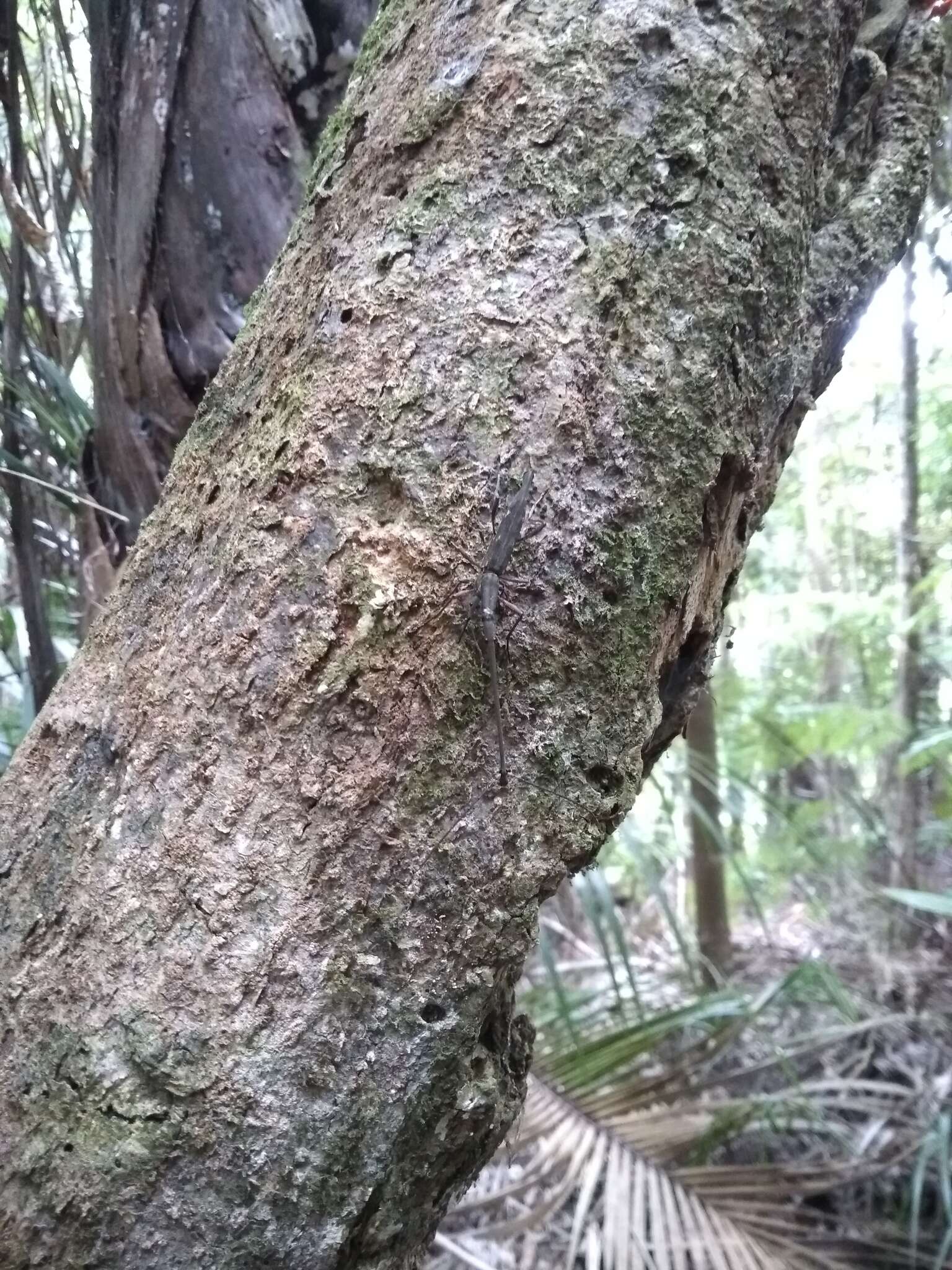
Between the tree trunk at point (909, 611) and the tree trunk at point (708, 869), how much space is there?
87 centimetres

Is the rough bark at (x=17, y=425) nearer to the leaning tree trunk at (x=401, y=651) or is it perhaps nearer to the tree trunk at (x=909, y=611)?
the leaning tree trunk at (x=401, y=651)

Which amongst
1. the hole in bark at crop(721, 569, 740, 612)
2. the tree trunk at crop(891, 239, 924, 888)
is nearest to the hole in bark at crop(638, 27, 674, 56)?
the hole in bark at crop(721, 569, 740, 612)

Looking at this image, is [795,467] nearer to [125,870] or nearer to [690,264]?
[690,264]

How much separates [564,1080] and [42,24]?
2.53 meters

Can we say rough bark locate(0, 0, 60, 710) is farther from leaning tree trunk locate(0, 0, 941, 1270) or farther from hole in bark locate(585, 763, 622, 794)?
hole in bark locate(585, 763, 622, 794)

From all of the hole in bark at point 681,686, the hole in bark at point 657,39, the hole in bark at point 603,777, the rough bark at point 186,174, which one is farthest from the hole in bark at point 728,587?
the rough bark at point 186,174

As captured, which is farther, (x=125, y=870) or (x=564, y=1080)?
(x=564, y=1080)

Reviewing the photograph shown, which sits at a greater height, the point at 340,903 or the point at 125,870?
the point at 125,870

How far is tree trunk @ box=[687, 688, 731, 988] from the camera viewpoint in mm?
3107

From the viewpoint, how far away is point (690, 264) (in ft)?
2.92

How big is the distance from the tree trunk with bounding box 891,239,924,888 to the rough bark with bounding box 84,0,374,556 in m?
3.15

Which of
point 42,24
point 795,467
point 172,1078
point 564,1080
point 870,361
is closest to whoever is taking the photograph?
point 172,1078

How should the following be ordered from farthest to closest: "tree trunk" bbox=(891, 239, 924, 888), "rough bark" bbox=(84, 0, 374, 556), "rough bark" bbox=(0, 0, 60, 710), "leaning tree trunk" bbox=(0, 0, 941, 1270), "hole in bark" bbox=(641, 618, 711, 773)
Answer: "tree trunk" bbox=(891, 239, 924, 888) → "rough bark" bbox=(0, 0, 60, 710) → "rough bark" bbox=(84, 0, 374, 556) → "hole in bark" bbox=(641, 618, 711, 773) → "leaning tree trunk" bbox=(0, 0, 941, 1270)

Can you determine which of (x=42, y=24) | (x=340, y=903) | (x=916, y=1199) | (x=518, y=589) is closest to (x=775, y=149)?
(x=518, y=589)
